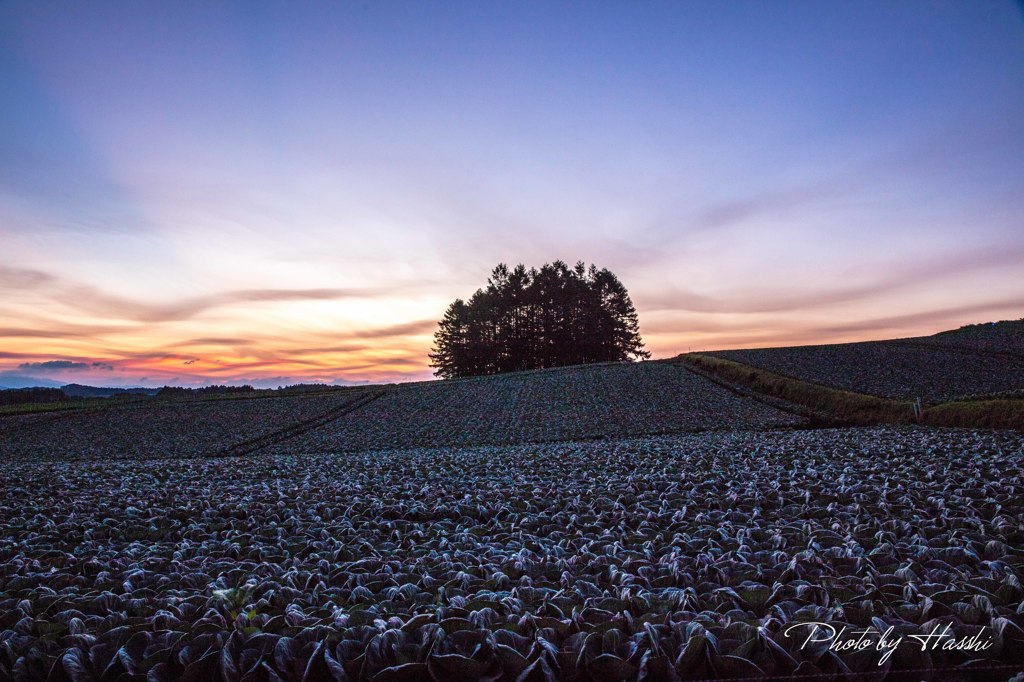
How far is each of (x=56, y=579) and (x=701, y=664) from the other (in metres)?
6.51

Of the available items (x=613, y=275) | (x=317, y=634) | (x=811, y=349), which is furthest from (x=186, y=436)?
(x=613, y=275)

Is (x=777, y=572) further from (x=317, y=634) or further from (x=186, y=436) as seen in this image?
(x=186, y=436)

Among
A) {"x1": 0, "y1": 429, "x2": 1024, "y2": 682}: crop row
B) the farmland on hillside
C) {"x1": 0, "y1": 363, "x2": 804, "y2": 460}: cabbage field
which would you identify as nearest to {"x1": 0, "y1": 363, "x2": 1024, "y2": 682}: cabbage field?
{"x1": 0, "y1": 429, "x2": 1024, "y2": 682}: crop row

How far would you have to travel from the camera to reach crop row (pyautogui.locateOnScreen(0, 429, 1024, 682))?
348 cm

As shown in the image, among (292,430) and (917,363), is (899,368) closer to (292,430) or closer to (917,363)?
(917,363)

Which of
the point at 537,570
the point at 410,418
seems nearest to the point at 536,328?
the point at 410,418

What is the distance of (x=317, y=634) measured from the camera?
386 cm

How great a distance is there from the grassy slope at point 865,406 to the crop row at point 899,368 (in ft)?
4.63

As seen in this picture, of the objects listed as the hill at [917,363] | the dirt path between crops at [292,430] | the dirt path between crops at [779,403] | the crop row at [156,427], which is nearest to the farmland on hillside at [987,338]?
the hill at [917,363]

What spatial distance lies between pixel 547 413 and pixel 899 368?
2268 cm

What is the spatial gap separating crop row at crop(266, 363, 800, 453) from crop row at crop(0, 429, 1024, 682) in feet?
48.0

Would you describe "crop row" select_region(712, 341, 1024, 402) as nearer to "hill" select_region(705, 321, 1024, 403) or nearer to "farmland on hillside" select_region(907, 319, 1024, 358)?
"hill" select_region(705, 321, 1024, 403)

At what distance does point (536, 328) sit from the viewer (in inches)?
3280

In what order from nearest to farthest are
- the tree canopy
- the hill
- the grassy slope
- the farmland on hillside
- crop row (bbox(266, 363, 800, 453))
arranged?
the grassy slope
crop row (bbox(266, 363, 800, 453))
the hill
the farmland on hillside
the tree canopy
